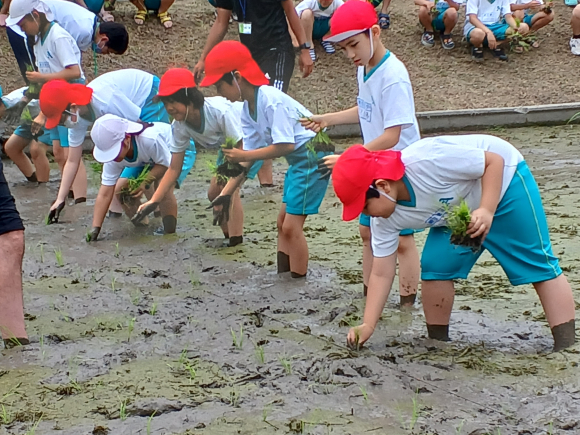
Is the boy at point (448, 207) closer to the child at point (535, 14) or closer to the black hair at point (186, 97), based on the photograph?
the black hair at point (186, 97)

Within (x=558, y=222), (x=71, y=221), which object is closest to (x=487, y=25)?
(x=558, y=222)

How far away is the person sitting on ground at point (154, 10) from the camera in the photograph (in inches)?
507

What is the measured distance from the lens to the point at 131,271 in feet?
19.7

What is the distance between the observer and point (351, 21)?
452cm

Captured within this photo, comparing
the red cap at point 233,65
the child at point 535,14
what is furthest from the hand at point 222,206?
the child at point 535,14

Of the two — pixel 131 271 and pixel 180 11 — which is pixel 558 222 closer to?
pixel 131 271

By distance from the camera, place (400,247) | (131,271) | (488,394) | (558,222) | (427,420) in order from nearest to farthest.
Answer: (427,420) → (488,394) → (400,247) → (131,271) → (558,222)

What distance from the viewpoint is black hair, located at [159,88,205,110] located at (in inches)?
243

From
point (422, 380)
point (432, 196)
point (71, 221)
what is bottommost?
Answer: point (71, 221)

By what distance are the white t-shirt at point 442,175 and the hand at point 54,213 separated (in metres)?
3.93

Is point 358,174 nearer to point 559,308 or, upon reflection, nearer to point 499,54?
point 559,308

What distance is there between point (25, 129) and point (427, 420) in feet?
21.2

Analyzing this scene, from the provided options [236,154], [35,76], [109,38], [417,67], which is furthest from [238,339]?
[417,67]

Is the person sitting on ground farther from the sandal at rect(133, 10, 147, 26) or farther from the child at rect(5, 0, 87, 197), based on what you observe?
the child at rect(5, 0, 87, 197)
